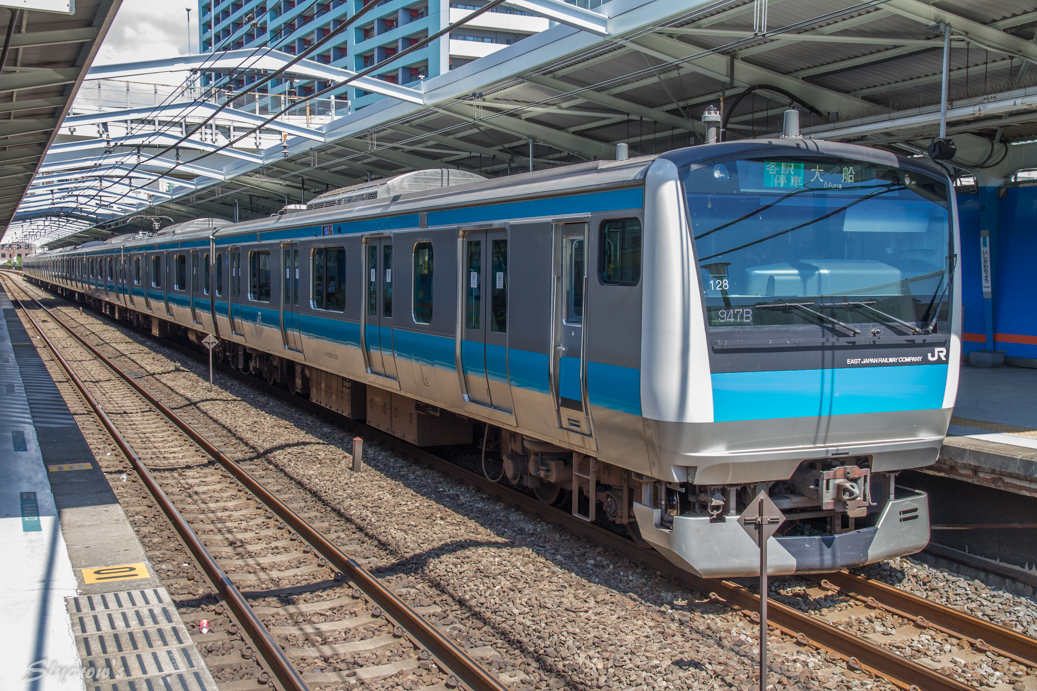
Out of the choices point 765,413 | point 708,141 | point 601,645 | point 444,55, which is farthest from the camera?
point 444,55

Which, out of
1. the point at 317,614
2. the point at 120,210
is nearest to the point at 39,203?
the point at 120,210

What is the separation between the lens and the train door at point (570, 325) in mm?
6719

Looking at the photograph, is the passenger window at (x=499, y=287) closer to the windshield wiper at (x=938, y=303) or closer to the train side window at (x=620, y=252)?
the train side window at (x=620, y=252)

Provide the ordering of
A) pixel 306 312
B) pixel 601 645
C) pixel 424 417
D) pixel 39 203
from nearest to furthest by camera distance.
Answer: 1. pixel 601 645
2. pixel 424 417
3. pixel 306 312
4. pixel 39 203

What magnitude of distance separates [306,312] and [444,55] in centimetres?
4626

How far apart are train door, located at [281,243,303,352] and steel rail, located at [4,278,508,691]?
326cm

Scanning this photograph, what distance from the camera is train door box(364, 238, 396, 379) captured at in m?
10.2

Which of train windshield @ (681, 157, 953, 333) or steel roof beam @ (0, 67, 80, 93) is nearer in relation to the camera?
train windshield @ (681, 157, 953, 333)

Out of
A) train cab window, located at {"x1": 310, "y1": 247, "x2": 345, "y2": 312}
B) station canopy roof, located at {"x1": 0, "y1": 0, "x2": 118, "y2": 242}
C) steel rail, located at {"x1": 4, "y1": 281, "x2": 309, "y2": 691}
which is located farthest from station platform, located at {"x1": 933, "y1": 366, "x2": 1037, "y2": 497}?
station canopy roof, located at {"x1": 0, "y1": 0, "x2": 118, "y2": 242}

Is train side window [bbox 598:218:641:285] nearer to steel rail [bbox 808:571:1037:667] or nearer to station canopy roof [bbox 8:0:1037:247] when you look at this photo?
steel rail [bbox 808:571:1037:667]

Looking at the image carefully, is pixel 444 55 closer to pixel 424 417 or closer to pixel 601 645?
pixel 424 417

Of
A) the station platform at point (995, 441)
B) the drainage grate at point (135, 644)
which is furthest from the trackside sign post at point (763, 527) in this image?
the drainage grate at point (135, 644)

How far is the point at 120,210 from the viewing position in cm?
4475

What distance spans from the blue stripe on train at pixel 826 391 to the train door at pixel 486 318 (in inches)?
99.4
